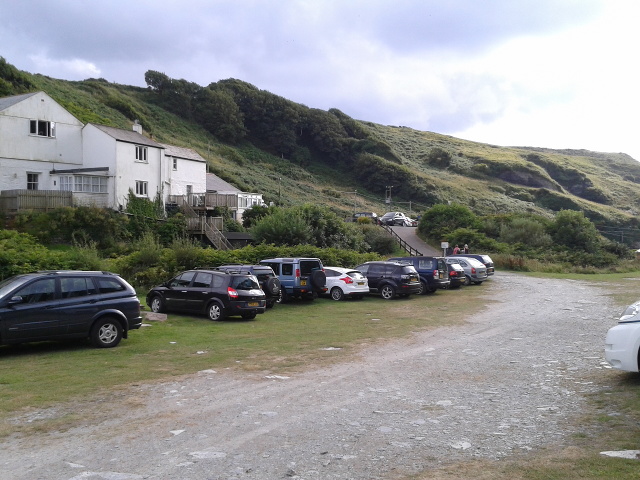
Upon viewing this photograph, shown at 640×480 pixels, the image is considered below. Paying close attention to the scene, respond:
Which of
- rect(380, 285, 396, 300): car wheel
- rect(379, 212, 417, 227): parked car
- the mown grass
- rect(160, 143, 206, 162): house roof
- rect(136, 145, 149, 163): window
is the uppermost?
rect(160, 143, 206, 162): house roof

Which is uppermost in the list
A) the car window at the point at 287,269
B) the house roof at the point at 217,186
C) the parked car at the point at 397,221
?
the house roof at the point at 217,186

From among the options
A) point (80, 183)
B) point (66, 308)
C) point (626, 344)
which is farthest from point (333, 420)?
point (80, 183)

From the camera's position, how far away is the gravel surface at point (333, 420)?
6.08 meters

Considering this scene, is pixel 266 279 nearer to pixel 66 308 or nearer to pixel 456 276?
pixel 66 308

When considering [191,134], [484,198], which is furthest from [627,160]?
[191,134]

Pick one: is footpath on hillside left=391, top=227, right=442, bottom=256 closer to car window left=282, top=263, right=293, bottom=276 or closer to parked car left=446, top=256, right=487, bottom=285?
parked car left=446, top=256, right=487, bottom=285

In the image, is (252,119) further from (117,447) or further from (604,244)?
(117,447)

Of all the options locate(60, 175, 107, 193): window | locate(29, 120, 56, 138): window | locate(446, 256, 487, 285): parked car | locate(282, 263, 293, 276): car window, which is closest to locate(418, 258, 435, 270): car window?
locate(446, 256, 487, 285): parked car

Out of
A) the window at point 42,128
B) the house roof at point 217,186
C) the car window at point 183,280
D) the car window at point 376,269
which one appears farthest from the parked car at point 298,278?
the house roof at point 217,186

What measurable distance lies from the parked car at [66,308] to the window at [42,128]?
3106cm

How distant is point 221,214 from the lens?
1816 inches

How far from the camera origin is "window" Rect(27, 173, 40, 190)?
1567 inches

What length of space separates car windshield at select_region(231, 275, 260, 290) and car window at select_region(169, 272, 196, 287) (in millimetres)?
1511

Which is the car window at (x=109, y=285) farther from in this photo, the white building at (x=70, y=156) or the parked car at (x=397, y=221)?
the parked car at (x=397, y=221)
